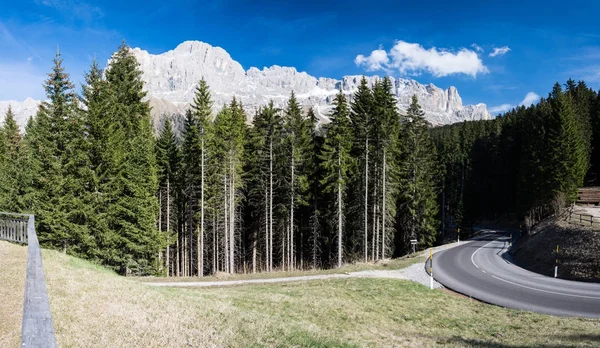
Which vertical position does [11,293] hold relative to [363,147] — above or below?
below

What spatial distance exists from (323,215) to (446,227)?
41.1 meters

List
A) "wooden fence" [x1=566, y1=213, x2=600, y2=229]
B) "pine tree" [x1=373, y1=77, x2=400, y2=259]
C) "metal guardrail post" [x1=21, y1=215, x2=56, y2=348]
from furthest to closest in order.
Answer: "pine tree" [x1=373, y1=77, x2=400, y2=259] < "wooden fence" [x1=566, y1=213, x2=600, y2=229] < "metal guardrail post" [x1=21, y1=215, x2=56, y2=348]

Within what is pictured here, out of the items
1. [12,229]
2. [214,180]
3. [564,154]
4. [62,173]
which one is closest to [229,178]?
[214,180]

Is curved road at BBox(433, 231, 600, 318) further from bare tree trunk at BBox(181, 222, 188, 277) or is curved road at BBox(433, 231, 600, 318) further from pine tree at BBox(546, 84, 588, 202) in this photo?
bare tree trunk at BBox(181, 222, 188, 277)

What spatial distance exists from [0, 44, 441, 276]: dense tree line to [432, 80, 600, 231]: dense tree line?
15.6 m

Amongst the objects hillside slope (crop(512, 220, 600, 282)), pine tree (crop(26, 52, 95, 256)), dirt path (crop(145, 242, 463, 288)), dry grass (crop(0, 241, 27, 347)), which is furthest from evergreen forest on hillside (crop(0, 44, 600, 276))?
dry grass (crop(0, 241, 27, 347))

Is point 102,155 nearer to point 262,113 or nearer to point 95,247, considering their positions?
point 95,247

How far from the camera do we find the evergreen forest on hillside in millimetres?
24969

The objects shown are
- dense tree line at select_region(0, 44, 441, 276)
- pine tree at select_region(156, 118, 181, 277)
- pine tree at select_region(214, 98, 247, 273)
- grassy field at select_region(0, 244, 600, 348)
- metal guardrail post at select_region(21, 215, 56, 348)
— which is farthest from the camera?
pine tree at select_region(156, 118, 181, 277)

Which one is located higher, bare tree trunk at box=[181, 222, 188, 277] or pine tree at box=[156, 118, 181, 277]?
pine tree at box=[156, 118, 181, 277]

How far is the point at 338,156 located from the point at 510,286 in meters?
17.0

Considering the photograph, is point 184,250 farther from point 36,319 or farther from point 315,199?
point 36,319

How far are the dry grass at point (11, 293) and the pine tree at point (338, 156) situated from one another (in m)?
23.8

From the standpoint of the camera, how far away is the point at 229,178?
32.5 metres
